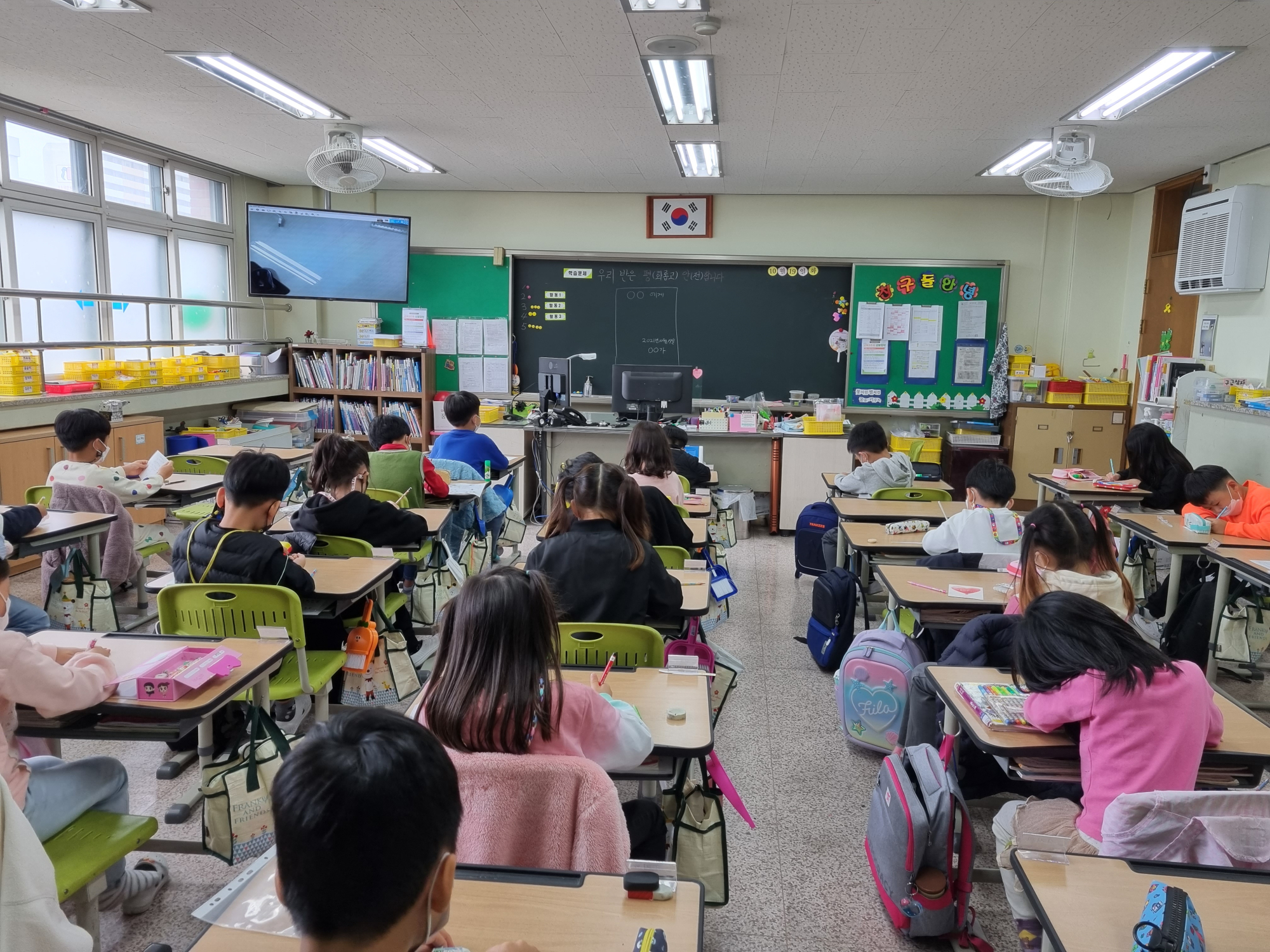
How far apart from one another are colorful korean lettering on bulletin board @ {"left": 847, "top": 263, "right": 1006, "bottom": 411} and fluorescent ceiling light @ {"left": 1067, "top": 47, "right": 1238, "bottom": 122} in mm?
2692

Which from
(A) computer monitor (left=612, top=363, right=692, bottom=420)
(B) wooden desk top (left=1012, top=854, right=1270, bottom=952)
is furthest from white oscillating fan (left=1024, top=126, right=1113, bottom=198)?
(B) wooden desk top (left=1012, top=854, right=1270, bottom=952)

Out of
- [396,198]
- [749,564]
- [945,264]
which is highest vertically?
[396,198]

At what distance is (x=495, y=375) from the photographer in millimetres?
8125

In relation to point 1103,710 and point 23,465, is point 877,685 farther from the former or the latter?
point 23,465

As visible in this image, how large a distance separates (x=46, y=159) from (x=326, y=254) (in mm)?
1814

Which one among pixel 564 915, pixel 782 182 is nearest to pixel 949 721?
pixel 564 915

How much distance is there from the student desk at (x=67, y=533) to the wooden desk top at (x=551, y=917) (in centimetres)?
299

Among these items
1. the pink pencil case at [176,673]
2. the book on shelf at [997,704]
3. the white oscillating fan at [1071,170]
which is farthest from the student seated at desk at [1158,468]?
the pink pencil case at [176,673]

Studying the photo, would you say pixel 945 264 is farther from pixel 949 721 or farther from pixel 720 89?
pixel 949 721

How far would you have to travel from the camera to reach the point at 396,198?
8.09m

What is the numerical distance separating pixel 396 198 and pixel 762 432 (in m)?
4.05

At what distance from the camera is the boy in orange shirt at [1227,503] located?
13.2 feet

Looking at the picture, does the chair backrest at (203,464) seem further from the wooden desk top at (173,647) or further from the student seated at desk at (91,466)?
the wooden desk top at (173,647)

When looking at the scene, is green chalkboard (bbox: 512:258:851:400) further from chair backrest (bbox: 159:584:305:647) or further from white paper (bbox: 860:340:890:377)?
chair backrest (bbox: 159:584:305:647)
